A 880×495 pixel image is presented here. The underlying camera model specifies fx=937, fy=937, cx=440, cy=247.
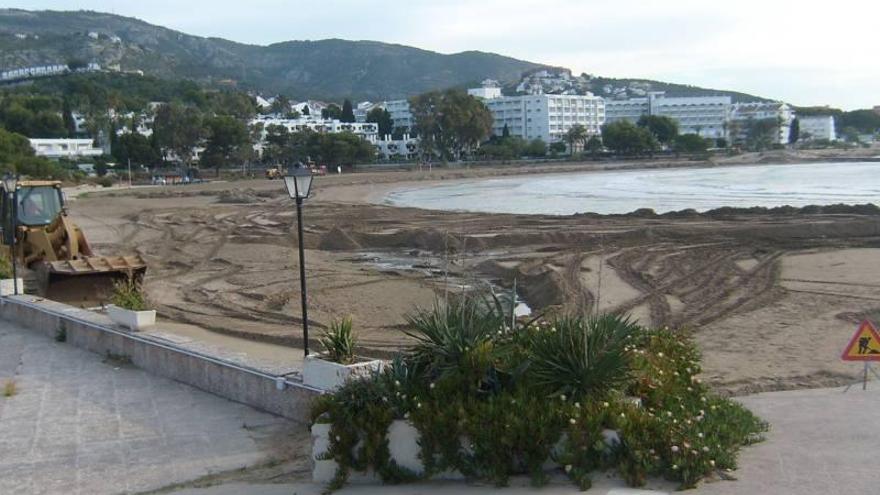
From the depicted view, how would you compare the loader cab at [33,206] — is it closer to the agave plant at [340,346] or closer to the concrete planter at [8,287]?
the concrete planter at [8,287]

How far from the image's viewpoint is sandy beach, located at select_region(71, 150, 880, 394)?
48.2 ft

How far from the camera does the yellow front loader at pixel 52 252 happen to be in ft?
63.7

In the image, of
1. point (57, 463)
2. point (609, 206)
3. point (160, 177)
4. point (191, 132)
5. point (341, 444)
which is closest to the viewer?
point (341, 444)

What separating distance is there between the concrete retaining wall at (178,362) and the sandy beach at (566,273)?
1992mm

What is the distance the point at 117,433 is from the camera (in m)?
9.17

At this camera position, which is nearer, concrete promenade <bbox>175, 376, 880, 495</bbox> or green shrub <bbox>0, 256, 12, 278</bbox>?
concrete promenade <bbox>175, 376, 880, 495</bbox>

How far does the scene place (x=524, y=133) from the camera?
184 m

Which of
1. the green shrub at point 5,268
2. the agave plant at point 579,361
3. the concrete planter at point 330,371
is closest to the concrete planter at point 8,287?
the green shrub at point 5,268

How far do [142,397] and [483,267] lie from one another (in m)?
14.5

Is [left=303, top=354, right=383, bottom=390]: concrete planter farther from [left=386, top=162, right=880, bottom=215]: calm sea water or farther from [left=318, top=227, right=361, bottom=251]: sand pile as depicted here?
[left=386, top=162, right=880, bottom=215]: calm sea water

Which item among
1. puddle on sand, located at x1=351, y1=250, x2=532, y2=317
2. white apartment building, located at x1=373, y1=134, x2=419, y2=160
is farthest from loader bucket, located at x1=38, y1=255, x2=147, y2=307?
white apartment building, located at x1=373, y1=134, x2=419, y2=160

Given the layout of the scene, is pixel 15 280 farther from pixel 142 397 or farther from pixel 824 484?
pixel 824 484

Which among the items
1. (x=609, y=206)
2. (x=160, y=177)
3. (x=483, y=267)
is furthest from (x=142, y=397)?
(x=160, y=177)

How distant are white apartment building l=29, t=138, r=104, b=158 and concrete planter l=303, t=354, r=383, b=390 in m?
103
